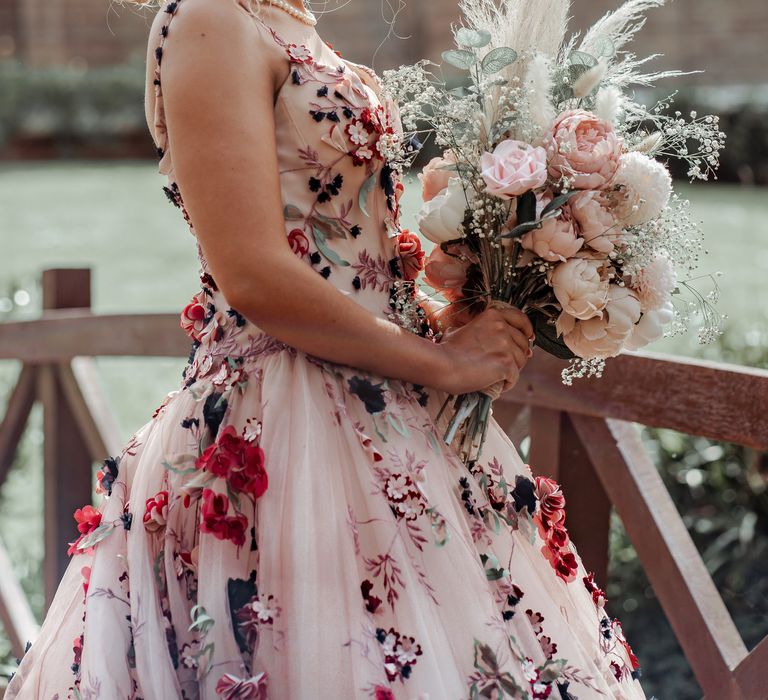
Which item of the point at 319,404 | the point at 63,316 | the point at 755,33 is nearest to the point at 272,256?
the point at 319,404

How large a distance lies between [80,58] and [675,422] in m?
16.2

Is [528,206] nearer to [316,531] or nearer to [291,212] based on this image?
[291,212]

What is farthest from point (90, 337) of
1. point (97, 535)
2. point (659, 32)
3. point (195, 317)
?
point (659, 32)

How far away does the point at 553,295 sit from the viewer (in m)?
1.82

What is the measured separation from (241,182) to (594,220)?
56 centimetres

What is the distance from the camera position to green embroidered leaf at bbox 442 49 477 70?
68.2 inches

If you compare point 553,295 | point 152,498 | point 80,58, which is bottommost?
point 152,498

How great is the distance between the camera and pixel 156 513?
1711mm

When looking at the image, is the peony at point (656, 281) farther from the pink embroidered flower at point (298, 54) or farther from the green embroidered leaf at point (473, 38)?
the pink embroidered flower at point (298, 54)

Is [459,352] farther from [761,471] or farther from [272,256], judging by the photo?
[761,471]

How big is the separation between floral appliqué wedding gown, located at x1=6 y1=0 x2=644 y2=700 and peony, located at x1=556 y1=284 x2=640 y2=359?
0.84 feet

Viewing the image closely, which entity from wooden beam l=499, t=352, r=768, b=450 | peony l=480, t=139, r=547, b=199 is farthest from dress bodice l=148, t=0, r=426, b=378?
wooden beam l=499, t=352, r=768, b=450

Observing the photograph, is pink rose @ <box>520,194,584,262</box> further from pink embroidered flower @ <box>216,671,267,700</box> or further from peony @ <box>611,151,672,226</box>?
pink embroidered flower @ <box>216,671,267,700</box>

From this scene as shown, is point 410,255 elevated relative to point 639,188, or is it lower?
elevated
